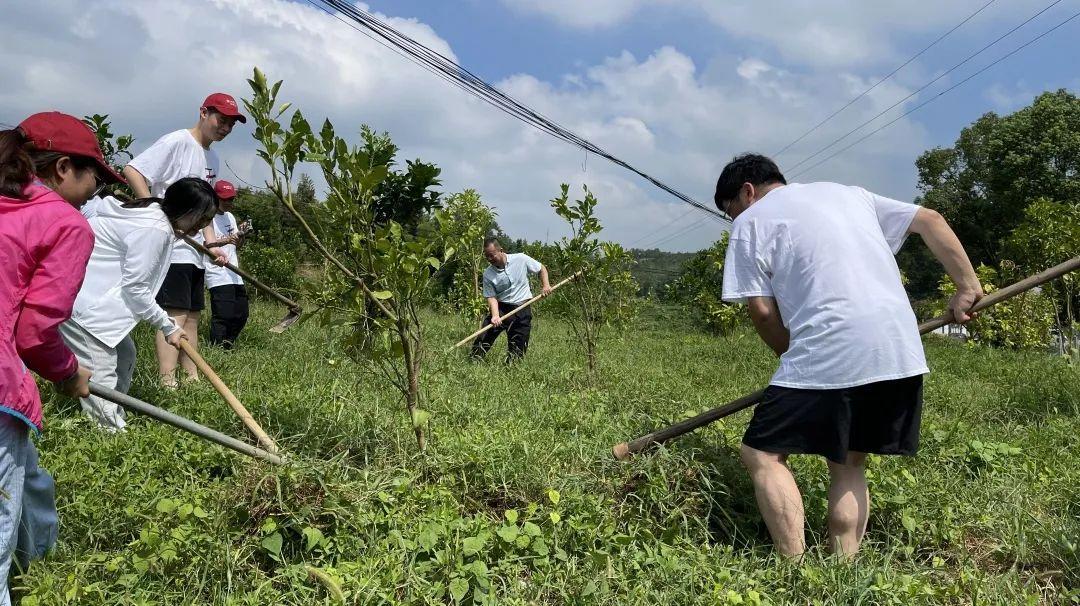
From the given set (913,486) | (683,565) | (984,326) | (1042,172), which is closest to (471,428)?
(683,565)

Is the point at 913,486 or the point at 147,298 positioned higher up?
the point at 913,486

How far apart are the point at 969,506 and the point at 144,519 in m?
3.44

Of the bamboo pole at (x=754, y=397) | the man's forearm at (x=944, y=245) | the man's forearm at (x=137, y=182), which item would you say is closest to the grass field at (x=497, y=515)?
the bamboo pole at (x=754, y=397)

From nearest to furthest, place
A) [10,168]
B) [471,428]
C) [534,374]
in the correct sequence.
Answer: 1. [10,168]
2. [471,428]
3. [534,374]

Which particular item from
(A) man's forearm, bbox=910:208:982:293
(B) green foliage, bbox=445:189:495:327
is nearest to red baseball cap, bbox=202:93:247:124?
(A) man's forearm, bbox=910:208:982:293

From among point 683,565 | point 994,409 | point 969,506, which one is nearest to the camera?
point 683,565

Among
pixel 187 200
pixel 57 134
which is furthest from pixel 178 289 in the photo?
pixel 57 134

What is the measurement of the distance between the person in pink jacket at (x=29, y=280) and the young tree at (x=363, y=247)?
729mm

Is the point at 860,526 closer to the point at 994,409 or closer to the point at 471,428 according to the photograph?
the point at 471,428

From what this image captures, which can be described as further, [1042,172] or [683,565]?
[1042,172]

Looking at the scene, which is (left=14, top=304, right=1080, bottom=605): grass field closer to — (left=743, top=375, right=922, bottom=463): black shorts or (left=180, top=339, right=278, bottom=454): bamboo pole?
(left=180, top=339, right=278, bottom=454): bamboo pole

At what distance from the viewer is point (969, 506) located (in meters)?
3.07

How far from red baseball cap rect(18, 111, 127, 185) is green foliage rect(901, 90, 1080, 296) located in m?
22.2

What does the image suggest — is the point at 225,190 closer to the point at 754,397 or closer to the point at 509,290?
the point at 509,290
